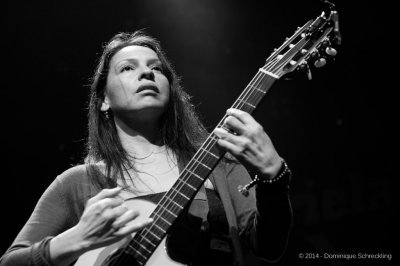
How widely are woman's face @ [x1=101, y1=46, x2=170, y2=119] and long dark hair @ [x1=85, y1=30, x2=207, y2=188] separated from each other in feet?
0.29

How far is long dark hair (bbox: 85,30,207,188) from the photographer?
2072mm

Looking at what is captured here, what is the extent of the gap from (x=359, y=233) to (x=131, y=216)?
2708 millimetres

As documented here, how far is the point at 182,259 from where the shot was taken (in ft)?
5.19

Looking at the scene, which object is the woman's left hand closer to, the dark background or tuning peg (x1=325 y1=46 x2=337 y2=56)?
tuning peg (x1=325 y1=46 x2=337 y2=56)

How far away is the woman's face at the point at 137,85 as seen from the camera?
2051 mm

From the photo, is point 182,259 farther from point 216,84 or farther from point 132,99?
point 216,84

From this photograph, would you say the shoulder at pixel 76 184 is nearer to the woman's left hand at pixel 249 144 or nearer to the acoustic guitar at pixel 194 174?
the acoustic guitar at pixel 194 174

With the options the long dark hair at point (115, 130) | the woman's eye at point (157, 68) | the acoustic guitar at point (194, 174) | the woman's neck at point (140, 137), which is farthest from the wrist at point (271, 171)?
the woman's eye at point (157, 68)

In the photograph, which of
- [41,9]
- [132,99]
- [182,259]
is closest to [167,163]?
[132,99]

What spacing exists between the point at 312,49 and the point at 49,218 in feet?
4.14

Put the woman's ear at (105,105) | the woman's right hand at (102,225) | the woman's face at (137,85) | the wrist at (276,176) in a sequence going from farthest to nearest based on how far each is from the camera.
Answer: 1. the woman's ear at (105,105)
2. the woman's face at (137,85)
3. the wrist at (276,176)
4. the woman's right hand at (102,225)

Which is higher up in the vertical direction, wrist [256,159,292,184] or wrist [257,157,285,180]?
wrist [257,157,285,180]

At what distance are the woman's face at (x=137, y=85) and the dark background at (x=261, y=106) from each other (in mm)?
1676

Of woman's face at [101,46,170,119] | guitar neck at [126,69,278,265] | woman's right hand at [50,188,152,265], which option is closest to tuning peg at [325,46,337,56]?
guitar neck at [126,69,278,265]
